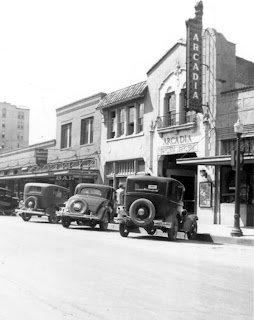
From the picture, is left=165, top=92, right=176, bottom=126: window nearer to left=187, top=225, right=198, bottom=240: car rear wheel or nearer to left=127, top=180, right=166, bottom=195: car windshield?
left=127, top=180, right=166, bottom=195: car windshield

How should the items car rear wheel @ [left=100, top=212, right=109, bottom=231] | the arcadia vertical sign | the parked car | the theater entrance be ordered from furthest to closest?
the parked car, the theater entrance, the arcadia vertical sign, car rear wheel @ [left=100, top=212, right=109, bottom=231]

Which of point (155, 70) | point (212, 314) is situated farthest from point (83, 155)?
point (212, 314)

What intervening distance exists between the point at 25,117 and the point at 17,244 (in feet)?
397

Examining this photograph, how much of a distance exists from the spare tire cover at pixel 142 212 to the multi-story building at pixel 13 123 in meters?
108

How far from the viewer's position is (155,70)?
27.7m

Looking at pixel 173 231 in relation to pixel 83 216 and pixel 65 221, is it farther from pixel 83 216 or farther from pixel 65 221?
pixel 65 221

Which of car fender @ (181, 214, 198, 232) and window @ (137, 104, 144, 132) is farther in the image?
window @ (137, 104, 144, 132)

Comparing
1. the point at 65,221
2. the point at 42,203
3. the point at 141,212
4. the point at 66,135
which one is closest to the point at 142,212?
the point at 141,212

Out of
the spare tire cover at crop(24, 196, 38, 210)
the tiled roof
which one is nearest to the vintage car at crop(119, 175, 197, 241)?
the spare tire cover at crop(24, 196, 38, 210)

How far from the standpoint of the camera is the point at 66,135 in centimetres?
3750

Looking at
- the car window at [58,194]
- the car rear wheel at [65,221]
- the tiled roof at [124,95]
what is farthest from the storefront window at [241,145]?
the car window at [58,194]

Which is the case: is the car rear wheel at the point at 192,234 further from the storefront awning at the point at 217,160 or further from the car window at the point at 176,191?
the storefront awning at the point at 217,160

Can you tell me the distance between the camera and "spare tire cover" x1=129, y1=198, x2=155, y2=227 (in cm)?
1562

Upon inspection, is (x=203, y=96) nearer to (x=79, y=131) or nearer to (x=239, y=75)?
(x=239, y=75)
